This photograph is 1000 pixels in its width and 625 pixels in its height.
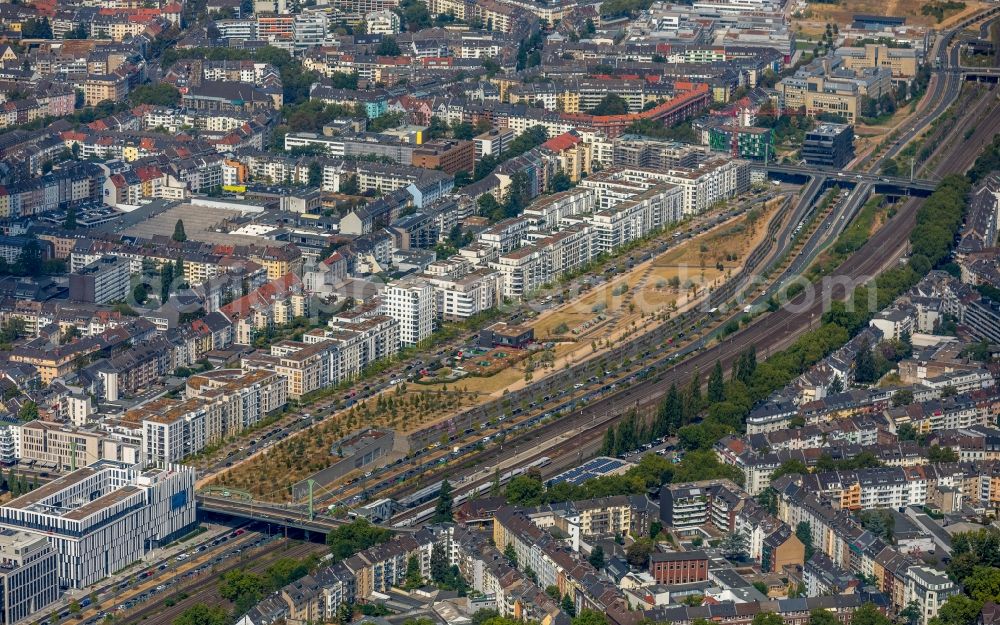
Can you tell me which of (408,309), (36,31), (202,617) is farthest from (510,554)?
(36,31)

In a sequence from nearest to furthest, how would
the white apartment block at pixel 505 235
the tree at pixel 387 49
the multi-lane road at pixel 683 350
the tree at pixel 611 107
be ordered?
the multi-lane road at pixel 683 350, the white apartment block at pixel 505 235, the tree at pixel 611 107, the tree at pixel 387 49

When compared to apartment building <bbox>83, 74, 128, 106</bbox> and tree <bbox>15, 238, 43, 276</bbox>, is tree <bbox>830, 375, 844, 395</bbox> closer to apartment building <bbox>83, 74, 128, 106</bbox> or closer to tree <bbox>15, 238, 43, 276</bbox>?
tree <bbox>15, 238, 43, 276</bbox>

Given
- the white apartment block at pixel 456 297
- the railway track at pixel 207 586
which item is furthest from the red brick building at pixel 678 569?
the white apartment block at pixel 456 297

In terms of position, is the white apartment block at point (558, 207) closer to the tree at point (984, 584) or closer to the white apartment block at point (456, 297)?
the white apartment block at point (456, 297)

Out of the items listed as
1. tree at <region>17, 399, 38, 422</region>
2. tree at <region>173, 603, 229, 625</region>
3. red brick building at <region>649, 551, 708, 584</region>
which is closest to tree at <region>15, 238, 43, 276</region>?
tree at <region>17, 399, 38, 422</region>

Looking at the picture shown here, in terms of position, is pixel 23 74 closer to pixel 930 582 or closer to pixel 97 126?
pixel 97 126

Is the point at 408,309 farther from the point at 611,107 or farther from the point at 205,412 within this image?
the point at 611,107

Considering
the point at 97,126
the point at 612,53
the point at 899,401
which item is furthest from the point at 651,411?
the point at 612,53
